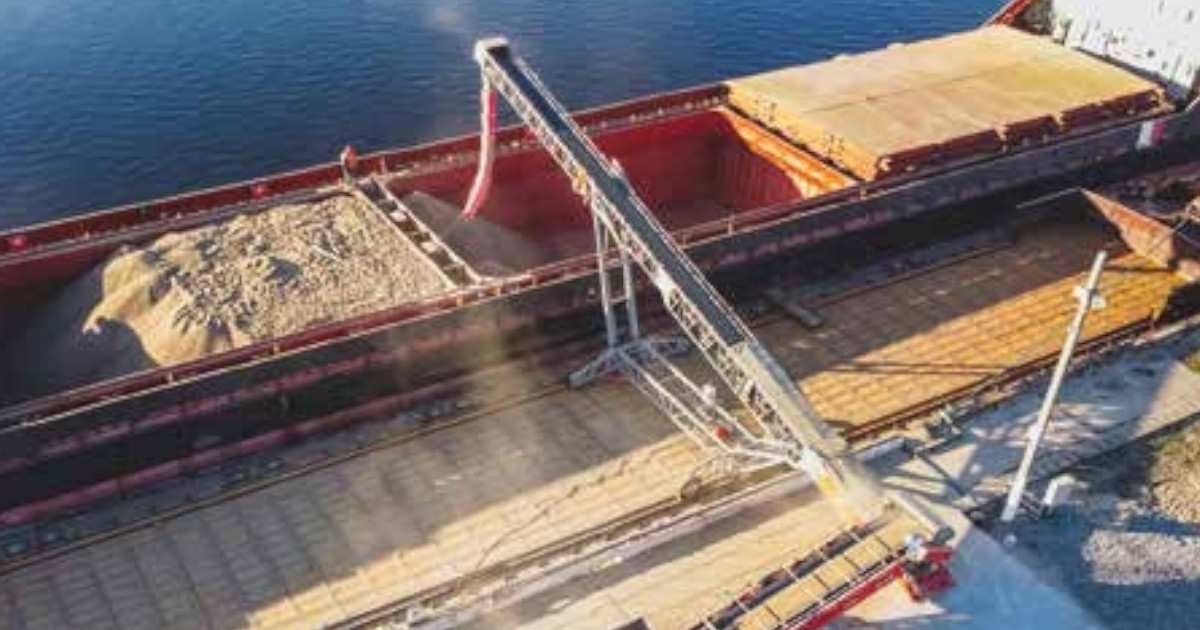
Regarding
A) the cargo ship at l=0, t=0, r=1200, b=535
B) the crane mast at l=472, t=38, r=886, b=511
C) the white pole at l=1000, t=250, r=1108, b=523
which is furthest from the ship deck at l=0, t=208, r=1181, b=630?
the white pole at l=1000, t=250, r=1108, b=523

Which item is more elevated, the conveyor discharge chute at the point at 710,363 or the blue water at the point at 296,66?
the conveyor discharge chute at the point at 710,363

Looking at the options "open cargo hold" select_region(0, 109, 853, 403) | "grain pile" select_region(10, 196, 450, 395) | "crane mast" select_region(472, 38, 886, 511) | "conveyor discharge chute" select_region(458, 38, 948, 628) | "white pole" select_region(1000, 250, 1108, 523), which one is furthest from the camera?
"open cargo hold" select_region(0, 109, 853, 403)

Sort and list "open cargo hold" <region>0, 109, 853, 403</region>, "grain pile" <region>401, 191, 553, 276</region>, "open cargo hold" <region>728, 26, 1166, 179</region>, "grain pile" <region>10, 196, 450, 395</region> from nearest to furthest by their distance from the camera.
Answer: "grain pile" <region>10, 196, 450, 395</region>, "open cargo hold" <region>0, 109, 853, 403</region>, "grain pile" <region>401, 191, 553, 276</region>, "open cargo hold" <region>728, 26, 1166, 179</region>

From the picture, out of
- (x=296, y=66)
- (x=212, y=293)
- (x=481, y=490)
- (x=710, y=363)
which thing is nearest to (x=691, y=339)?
(x=710, y=363)

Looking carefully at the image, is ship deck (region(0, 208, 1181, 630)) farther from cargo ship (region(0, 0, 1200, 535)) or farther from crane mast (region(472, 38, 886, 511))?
cargo ship (region(0, 0, 1200, 535))

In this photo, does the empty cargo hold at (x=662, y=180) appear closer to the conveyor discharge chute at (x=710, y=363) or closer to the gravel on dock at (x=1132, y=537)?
the conveyor discharge chute at (x=710, y=363)

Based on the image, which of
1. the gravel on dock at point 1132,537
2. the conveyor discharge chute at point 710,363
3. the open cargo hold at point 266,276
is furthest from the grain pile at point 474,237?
the gravel on dock at point 1132,537

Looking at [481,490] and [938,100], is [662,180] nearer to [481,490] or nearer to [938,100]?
[938,100]
